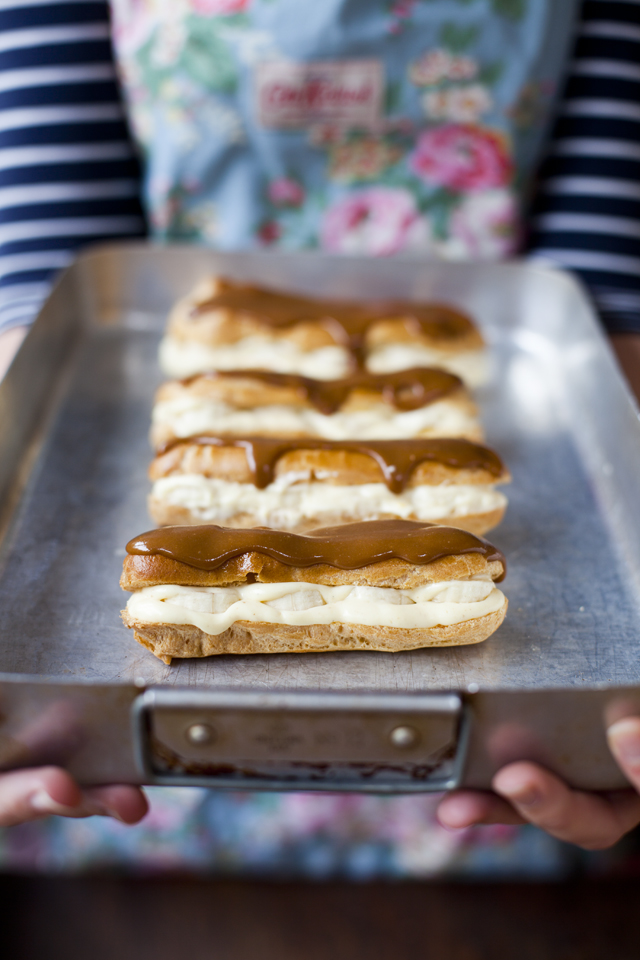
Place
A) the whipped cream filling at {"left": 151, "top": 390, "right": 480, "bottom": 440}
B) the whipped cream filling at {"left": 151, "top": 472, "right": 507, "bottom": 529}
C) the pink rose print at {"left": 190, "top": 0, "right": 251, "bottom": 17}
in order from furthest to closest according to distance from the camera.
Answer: the pink rose print at {"left": 190, "top": 0, "right": 251, "bottom": 17}
the whipped cream filling at {"left": 151, "top": 390, "right": 480, "bottom": 440}
the whipped cream filling at {"left": 151, "top": 472, "right": 507, "bottom": 529}

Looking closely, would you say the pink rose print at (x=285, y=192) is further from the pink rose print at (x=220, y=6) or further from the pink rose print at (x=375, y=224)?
the pink rose print at (x=220, y=6)

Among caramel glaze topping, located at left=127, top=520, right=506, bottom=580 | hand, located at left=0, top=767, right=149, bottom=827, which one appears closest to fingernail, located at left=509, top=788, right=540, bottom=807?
caramel glaze topping, located at left=127, top=520, right=506, bottom=580

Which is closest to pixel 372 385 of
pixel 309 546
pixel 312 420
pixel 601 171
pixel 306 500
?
pixel 312 420

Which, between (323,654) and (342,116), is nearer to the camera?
(323,654)

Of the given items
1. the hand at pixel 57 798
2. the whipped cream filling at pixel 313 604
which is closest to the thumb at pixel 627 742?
the whipped cream filling at pixel 313 604

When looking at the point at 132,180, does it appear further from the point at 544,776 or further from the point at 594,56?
the point at 544,776

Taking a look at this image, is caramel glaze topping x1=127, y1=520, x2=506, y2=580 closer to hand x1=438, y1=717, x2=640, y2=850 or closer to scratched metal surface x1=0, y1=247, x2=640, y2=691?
scratched metal surface x1=0, y1=247, x2=640, y2=691

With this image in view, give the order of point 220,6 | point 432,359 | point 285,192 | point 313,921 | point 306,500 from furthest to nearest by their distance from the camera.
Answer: point 313,921
point 285,192
point 432,359
point 220,6
point 306,500

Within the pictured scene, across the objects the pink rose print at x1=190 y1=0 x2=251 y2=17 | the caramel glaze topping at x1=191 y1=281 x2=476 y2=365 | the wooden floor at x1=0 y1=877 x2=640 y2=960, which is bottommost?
the wooden floor at x1=0 y1=877 x2=640 y2=960

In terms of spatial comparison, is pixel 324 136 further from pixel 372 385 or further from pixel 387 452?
pixel 387 452
